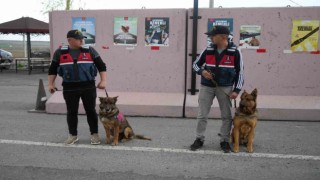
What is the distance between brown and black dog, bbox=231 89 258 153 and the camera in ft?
17.1

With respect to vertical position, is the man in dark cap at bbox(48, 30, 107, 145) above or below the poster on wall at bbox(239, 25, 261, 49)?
below

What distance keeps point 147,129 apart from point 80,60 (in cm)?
212

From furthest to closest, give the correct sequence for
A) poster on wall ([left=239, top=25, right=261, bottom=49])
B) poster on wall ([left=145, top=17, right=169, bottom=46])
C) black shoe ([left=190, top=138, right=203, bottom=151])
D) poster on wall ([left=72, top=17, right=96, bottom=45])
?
poster on wall ([left=72, top=17, right=96, bottom=45]), poster on wall ([left=145, top=17, right=169, bottom=46]), poster on wall ([left=239, top=25, right=261, bottom=49]), black shoe ([left=190, top=138, right=203, bottom=151])

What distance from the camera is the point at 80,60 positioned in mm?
5461

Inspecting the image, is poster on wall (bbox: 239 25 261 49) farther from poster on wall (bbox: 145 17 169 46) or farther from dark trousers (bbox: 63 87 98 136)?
dark trousers (bbox: 63 87 98 136)

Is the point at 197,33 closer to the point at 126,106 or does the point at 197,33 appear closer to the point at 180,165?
the point at 126,106

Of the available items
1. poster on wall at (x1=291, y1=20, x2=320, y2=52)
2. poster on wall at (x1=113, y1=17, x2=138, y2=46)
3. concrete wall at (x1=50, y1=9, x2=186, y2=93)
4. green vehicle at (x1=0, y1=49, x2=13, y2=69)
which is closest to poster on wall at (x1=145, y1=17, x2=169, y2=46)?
concrete wall at (x1=50, y1=9, x2=186, y2=93)

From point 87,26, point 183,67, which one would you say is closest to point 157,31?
point 183,67

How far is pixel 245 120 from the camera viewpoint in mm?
5270

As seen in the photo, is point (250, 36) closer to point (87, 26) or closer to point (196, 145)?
point (196, 145)

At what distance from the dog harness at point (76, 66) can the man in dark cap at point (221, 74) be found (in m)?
1.63

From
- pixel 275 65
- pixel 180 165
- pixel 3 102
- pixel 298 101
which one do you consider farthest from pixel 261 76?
pixel 3 102

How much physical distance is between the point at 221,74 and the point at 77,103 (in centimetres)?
229

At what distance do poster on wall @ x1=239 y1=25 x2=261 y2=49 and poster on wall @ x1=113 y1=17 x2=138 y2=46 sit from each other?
237cm
